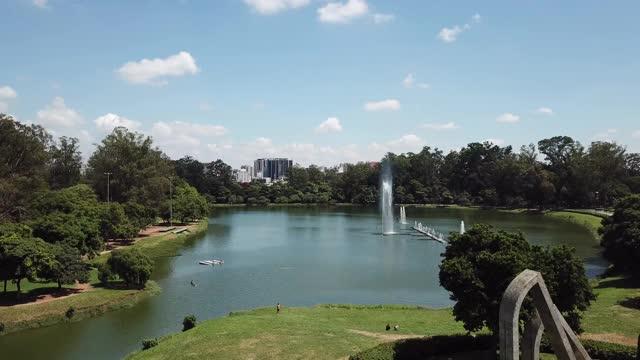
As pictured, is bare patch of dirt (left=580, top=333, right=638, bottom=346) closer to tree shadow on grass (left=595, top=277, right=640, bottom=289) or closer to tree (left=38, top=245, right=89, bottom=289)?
tree shadow on grass (left=595, top=277, right=640, bottom=289)

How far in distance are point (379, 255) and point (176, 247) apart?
25123 millimetres

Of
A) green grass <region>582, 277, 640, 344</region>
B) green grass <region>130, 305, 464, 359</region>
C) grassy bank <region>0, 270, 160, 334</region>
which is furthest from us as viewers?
grassy bank <region>0, 270, 160, 334</region>

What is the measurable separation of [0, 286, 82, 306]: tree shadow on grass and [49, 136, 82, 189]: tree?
200 ft

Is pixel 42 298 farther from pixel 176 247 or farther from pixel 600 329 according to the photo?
pixel 600 329

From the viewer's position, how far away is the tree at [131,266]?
40156 millimetres

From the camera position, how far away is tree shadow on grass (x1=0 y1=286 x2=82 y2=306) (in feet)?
115

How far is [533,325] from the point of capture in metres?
15.4

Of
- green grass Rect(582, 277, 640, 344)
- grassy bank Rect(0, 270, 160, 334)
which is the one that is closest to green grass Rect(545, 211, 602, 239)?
green grass Rect(582, 277, 640, 344)

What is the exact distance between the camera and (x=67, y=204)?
56.8 metres

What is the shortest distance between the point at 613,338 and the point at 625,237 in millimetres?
17354

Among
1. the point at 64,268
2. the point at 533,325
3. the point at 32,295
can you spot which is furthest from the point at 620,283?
the point at 32,295

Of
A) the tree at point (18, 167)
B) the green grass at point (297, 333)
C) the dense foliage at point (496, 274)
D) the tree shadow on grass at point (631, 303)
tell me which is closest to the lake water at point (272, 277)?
the green grass at point (297, 333)

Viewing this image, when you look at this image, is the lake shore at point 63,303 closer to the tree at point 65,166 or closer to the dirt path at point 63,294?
the dirt path at point 63,294

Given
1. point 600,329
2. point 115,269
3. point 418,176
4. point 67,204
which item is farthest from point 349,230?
point 418,176
